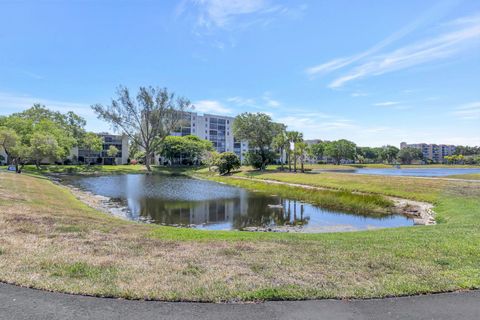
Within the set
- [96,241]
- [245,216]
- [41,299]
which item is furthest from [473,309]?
[245,216]

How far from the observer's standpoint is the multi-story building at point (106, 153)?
94875mm

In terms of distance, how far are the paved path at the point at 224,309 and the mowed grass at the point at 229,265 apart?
0.77 ft

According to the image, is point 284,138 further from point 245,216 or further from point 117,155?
point 117,155

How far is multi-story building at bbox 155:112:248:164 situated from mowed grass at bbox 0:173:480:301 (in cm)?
10522

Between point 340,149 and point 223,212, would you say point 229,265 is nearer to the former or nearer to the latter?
point 223,212

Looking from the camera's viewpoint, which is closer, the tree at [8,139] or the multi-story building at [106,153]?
the tree at [8,139]

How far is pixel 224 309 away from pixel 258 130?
67.0 metres

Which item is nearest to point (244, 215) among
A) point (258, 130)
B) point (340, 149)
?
point (258, 130)

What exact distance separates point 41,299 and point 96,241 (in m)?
3.86

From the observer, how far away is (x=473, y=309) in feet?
16.2

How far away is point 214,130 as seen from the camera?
121 m

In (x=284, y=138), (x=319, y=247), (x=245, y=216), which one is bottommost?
(x=245, y=216)

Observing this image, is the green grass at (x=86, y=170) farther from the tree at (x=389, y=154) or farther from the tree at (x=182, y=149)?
the tree at (x=389, y=154)

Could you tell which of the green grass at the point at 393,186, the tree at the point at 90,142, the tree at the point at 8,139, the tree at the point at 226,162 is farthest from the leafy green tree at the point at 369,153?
the tree at the point at 8,139
